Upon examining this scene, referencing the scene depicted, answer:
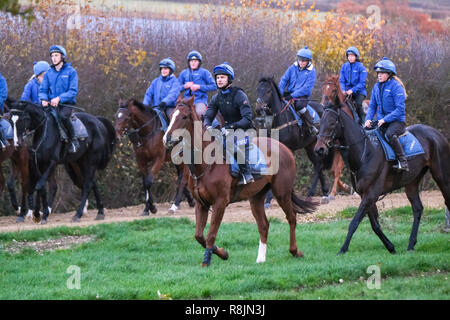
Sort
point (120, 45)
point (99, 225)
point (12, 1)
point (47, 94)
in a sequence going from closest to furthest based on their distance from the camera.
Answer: point (12, 1) < point (99, 225) < point (47, 94) < point (120, 45)

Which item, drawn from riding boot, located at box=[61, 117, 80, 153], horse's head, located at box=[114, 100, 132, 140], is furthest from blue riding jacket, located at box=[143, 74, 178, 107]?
riding boot, located at box=[61, 117, 80, 153]

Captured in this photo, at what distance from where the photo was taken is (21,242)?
12.9 metres

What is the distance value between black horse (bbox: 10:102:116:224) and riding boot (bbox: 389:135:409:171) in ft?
22.4

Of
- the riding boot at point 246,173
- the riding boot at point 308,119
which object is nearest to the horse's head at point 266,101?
the riding boot at point 308,119

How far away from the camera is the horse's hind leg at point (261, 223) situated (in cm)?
1098

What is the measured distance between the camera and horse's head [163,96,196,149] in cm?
1002

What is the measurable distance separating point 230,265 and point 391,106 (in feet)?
11.7

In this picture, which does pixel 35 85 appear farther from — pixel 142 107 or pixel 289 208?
pixel 289 208

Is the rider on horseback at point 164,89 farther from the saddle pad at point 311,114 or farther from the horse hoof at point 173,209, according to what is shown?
the saddle pad at point 311,114

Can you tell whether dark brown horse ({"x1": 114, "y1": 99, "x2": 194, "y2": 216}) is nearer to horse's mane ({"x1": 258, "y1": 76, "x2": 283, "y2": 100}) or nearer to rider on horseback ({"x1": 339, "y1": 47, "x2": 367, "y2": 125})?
horse's mane ({"x1": 258, "y1": 76, "x2": 283, "y2": 100})

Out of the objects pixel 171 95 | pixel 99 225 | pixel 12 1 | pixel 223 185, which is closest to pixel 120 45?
pixel 171 95
